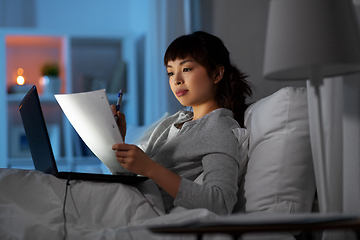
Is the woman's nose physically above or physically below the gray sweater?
above

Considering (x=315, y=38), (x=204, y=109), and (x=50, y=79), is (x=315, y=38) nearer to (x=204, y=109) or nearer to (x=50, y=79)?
(x=204, y=109)

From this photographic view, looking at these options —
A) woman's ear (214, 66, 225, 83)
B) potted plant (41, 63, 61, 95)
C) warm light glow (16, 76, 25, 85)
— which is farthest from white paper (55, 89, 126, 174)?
warm light glow (16, 76, 25, 85)

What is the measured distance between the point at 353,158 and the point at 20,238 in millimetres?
749

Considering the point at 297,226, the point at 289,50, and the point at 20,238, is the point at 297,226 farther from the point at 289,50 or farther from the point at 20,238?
the point at 20,238

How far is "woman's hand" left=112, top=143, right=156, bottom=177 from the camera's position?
90cm

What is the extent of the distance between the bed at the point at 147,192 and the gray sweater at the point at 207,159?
65 mm

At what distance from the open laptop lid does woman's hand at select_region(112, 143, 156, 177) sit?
0.19 m

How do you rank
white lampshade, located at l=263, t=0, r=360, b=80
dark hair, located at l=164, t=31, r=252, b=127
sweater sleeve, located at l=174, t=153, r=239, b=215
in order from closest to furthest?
white lampshade, located at l=263, t=0, r=360, b=80 → sweater sleeve, located at l=174, t=153, r=239, b=215 → dark hair, located at l=164, t=31, r=252, b=127

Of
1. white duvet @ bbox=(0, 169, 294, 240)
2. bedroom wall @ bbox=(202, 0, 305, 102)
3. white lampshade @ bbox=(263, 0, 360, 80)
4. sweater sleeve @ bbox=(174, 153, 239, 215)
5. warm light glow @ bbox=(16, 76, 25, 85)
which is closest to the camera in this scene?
white lampshade @ bbox=(263, 0, 360, 80)

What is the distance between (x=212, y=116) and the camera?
1161 mm

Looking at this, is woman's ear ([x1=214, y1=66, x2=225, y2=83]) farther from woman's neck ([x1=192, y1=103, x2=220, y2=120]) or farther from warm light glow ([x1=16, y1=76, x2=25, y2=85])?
warm light glow ([x1=16, y1=76, x2=25, y2=85])

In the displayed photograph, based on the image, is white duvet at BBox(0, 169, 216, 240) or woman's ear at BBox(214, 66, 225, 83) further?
woman's ear at BBox(214, 66, 225, 83)

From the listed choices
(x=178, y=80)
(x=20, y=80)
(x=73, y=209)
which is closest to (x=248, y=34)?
(x=178, y=80)

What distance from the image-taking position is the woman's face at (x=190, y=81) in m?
1.27
